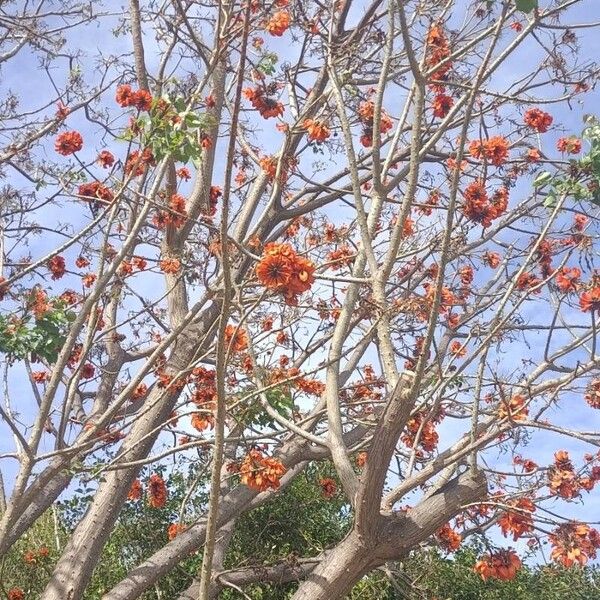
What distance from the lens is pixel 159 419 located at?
602 cm

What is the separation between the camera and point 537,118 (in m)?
6.05

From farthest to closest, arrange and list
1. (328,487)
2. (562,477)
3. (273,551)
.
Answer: (273,551)
(328,487)
(562,477)

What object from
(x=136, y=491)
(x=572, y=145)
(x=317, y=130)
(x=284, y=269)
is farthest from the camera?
(x=136, y=491)

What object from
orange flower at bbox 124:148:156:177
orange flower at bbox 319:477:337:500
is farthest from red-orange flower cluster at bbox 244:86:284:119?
orange flower at bbox 319:477:337:500

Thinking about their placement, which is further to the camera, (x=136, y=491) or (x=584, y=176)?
(x=136, y=491)

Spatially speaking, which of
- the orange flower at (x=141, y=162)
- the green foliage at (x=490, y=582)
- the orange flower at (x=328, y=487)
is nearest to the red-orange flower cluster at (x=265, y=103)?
the orange flower at (x=141, y=162)

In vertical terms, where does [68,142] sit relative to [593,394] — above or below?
above

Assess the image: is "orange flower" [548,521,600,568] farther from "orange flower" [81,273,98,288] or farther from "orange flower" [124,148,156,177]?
"orange flower" [81,273,98,288]

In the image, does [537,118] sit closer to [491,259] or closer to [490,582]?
[491,259]

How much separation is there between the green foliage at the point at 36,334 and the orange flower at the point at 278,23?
2.40 meters

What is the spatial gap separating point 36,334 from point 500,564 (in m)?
2.95

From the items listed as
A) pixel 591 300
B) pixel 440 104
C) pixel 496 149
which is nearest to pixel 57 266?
pixel 440 104

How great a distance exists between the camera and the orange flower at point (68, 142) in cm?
550

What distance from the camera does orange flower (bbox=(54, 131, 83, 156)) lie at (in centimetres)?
550
